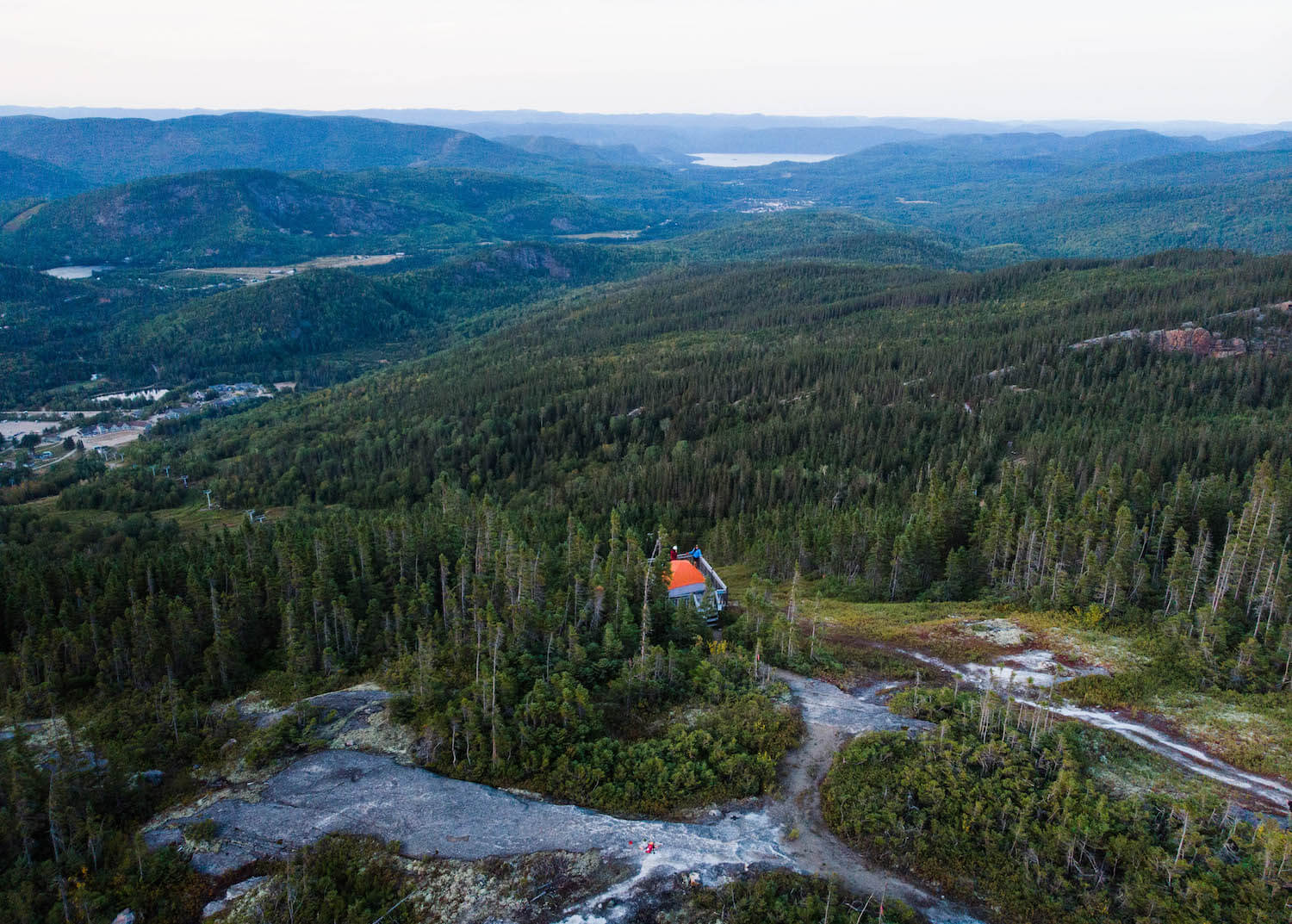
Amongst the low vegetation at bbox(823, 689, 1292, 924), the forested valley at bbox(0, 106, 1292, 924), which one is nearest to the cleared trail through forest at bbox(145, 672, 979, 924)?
the forested valley at bbox(0, 106, 1292, 924)

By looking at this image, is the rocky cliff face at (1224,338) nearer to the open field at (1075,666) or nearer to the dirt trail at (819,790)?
the open field at (1075,666)

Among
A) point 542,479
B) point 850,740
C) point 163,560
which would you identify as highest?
point 850,740

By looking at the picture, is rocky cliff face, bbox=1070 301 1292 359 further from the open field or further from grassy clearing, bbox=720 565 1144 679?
the open field

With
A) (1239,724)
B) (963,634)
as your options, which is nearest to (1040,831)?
(1239,724)

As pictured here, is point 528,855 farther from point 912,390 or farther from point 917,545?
point 912,390

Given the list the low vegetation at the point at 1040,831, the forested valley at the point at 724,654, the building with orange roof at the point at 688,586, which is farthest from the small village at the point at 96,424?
the low vegetation at the point at 1040,831

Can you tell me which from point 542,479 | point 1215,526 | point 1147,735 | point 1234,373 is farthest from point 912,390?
point 1147,735
